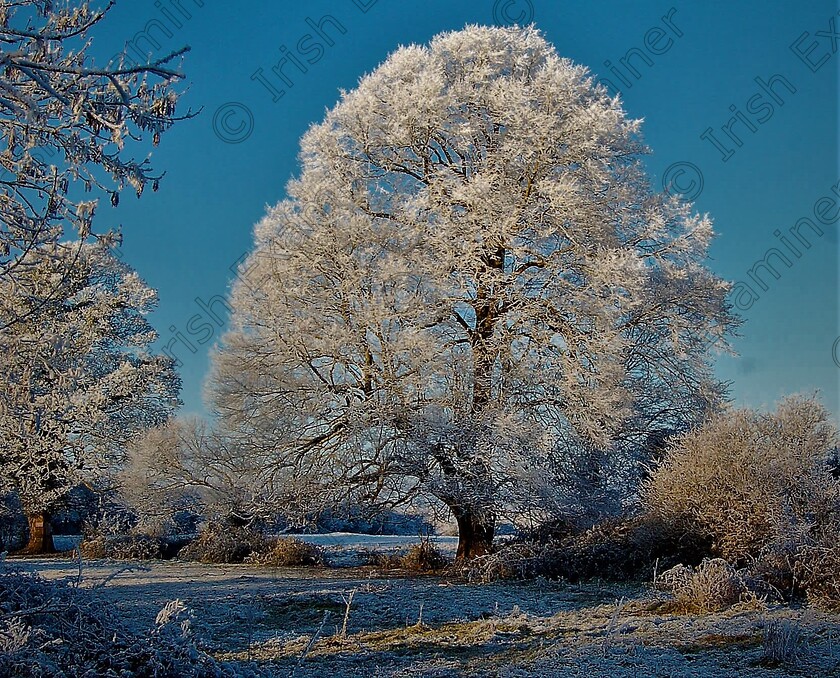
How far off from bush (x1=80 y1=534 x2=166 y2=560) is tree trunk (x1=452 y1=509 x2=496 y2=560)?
6.67 m

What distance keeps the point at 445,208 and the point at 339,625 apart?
300 inches

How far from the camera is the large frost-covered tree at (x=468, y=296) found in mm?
12133

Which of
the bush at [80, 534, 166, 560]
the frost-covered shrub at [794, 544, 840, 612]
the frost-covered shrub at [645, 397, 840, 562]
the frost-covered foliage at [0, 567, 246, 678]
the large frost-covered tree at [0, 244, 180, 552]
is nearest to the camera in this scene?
the frost-covered foliage at [0, 567, 246, 678]

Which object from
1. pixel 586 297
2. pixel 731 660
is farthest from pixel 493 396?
→ pixel 731 660

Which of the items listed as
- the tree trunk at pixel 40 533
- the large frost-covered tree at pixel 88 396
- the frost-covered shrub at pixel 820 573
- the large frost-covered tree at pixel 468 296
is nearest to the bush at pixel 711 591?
the frost-covered shrub at pixel 820 573

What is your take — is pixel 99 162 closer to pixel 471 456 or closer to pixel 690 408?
pixel 471 456

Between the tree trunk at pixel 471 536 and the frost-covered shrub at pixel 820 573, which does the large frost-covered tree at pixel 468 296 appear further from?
the frost-covered shrub at pixel 820 573

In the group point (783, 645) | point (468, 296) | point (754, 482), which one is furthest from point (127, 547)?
point (783, 645)

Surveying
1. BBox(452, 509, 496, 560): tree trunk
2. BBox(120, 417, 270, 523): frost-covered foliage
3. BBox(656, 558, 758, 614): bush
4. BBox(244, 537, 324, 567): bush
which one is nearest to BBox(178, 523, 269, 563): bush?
BBox(244, 537, 324, 567): bush

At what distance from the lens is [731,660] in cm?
507

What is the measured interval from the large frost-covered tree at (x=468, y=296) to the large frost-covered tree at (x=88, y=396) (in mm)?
6061

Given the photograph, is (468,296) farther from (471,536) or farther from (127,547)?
(127,547)

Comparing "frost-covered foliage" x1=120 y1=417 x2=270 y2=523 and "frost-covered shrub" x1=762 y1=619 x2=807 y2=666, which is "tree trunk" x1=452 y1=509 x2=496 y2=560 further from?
"frost-covered shrub" x1=762 y1=619 x2=807 y2=666

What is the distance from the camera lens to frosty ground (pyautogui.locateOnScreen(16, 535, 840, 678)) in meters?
5.02
